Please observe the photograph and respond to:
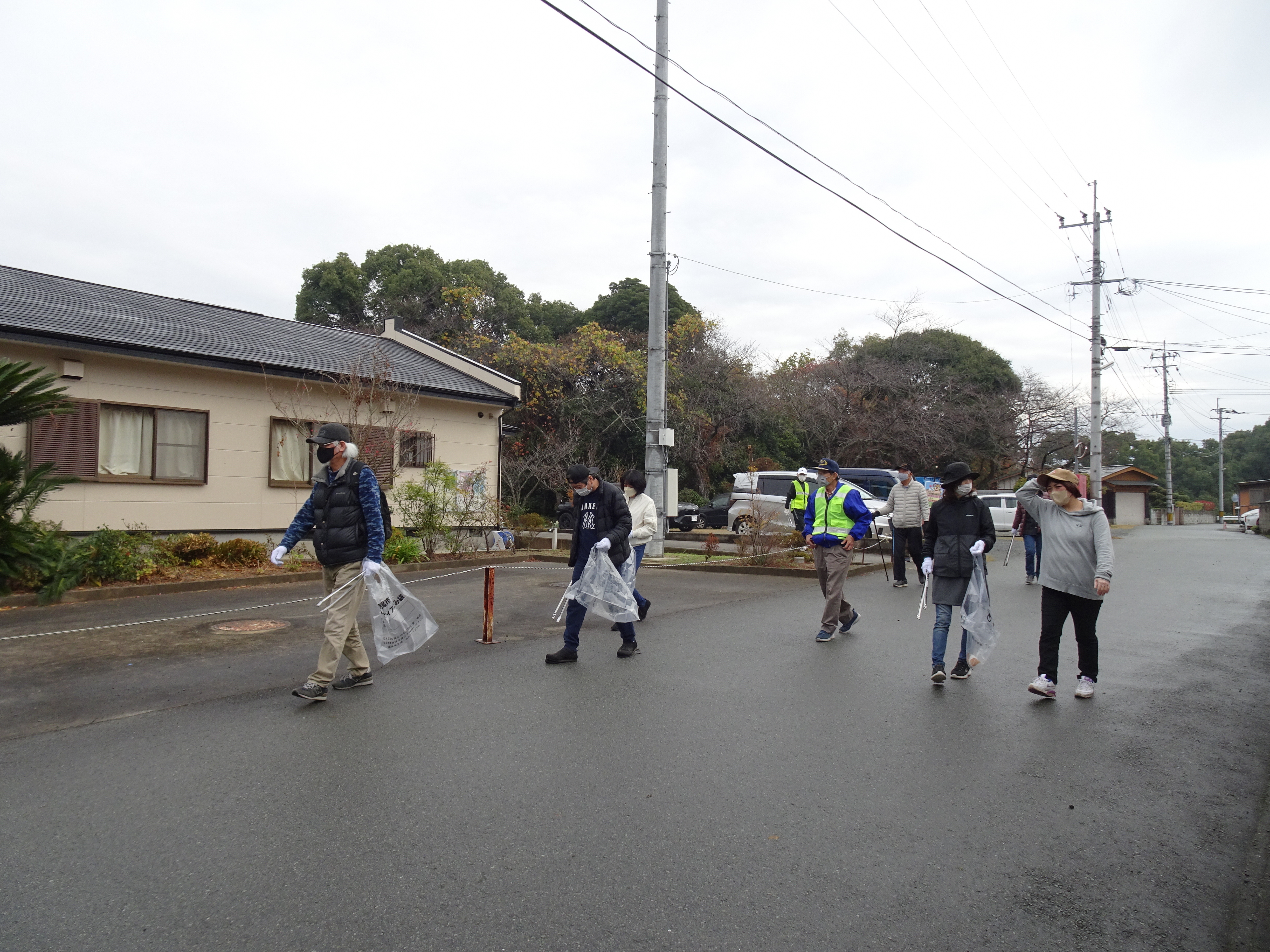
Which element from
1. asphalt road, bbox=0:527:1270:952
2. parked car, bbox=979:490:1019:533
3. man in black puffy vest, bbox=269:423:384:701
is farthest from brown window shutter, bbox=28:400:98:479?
parked car, bbox=979:490:1019:533

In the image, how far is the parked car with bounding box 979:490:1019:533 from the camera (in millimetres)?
27812

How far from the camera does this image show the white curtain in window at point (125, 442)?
1316 cm

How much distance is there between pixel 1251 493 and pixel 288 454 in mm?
73608

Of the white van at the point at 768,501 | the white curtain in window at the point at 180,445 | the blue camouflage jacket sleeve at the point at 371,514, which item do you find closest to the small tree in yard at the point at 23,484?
the white curtain in window at the point at 180,445

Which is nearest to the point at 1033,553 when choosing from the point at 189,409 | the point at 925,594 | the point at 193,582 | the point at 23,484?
the point at 925,594

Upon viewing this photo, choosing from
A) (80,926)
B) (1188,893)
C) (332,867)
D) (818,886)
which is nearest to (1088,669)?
(1188,893)

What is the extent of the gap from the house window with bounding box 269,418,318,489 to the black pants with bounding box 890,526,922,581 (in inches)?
382

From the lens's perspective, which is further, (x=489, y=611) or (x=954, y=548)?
(x=489, y=611)

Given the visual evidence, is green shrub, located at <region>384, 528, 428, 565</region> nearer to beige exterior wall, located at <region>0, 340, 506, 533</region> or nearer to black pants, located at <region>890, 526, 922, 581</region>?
beige exterior wall, located at <region>0, 340, 506, 533</region>

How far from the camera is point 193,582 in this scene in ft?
38.1

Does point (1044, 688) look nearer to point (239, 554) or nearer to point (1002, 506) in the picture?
point (239, 554)

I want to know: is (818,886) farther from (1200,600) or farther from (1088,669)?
(1200,600)

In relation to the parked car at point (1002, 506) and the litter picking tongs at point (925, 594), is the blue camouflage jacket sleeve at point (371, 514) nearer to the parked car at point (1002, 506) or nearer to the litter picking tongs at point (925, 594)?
the litter picking tongs at point (925, 594)

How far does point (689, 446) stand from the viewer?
95.9 ft
